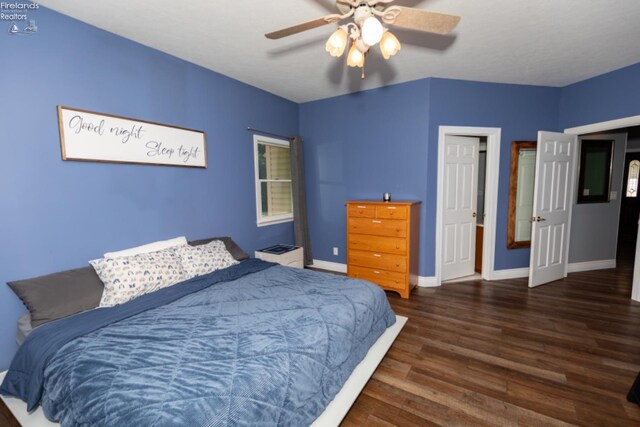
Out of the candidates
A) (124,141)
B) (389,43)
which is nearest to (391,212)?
(389,43)

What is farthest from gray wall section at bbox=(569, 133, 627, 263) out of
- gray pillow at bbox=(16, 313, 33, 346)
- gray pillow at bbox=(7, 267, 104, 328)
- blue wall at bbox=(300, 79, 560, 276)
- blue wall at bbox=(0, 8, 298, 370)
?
gray pillow at bbox=(16, 313, 33, 346)

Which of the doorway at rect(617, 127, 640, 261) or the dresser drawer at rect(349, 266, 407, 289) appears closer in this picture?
the dresser drawer at rect(349, 266, 407, 289)

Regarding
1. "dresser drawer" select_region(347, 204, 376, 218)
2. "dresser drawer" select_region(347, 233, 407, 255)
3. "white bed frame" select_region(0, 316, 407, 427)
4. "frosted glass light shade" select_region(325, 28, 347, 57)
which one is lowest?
"white bed frame" select_region(0, 316, 407, 427)

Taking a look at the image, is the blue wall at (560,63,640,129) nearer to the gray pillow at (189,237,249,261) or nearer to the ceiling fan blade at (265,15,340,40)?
the ceiling fan blade at (265,15,340,40)

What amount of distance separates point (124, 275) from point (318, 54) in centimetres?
265

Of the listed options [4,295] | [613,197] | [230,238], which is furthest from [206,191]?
[613,197]

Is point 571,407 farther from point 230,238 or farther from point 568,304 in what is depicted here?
point 230,238

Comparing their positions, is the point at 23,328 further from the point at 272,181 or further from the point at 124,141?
the point at 272,181

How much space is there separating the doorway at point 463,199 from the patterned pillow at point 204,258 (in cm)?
270

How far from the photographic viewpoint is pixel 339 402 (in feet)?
5.63

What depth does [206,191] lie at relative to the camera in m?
3.19

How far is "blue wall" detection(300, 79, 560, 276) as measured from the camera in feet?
11.9

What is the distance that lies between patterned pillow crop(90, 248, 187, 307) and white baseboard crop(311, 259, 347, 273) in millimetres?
2538

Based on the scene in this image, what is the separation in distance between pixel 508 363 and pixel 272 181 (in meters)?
3.43
